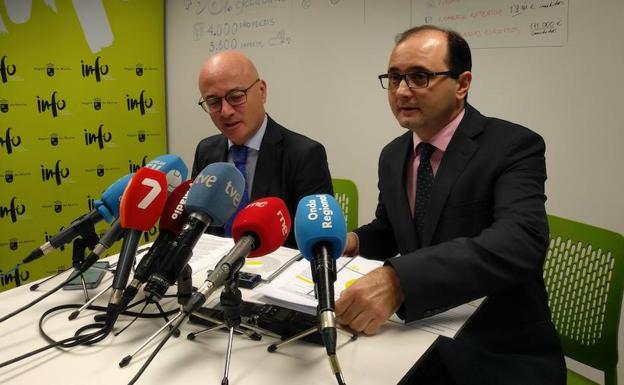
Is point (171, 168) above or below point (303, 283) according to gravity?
above

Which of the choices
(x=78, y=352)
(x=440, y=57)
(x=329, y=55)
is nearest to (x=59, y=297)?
(x=78, y=352)

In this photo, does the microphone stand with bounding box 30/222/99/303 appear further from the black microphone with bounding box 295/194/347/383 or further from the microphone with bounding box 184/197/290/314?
the black microphone with bounding box 295/194/347/383

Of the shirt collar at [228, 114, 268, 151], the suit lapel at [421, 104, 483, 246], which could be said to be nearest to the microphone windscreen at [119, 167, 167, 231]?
the suit lapel at [421, 104, 483, 246]

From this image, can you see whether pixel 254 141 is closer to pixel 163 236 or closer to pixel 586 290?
pixel 163 236

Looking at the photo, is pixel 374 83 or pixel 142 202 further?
pixel 374 83

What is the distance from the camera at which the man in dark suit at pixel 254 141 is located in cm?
196

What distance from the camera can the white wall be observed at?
2.13 meters

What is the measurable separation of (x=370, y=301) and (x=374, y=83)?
6.37 ft

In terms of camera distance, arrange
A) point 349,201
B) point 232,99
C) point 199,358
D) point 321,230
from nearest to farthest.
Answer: point 321,230, point 199,358, point 232,99, point 349,201

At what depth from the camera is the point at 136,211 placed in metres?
1.01

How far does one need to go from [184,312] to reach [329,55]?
7.65 ft

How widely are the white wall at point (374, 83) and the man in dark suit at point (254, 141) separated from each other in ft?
2.72

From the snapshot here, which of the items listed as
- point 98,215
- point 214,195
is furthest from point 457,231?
point 98,215

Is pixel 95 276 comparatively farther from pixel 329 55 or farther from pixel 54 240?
pixel 329 55
